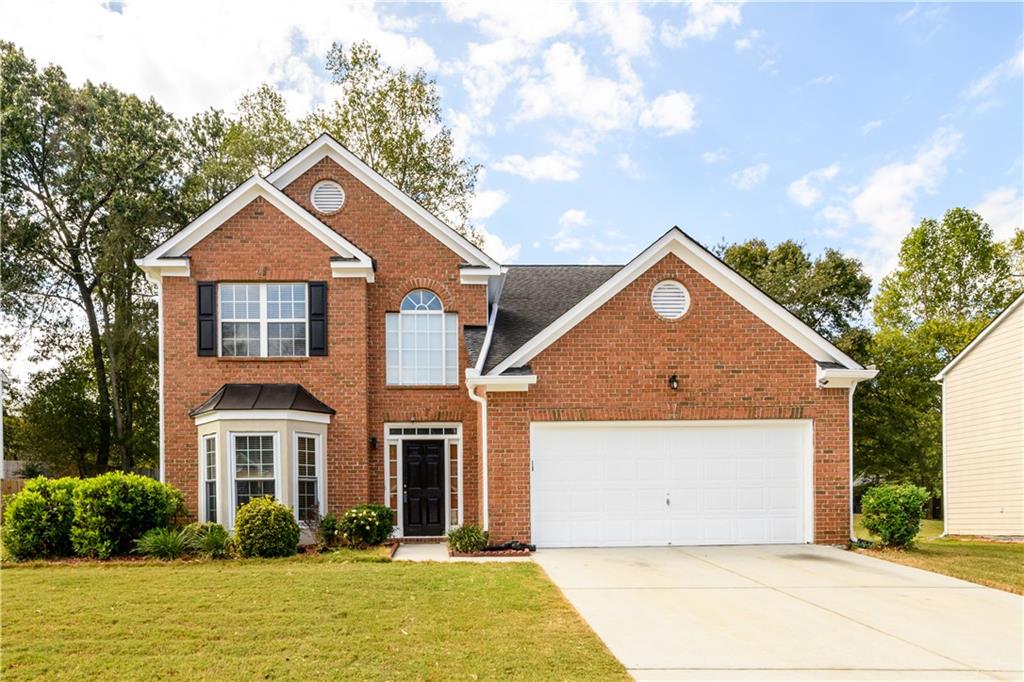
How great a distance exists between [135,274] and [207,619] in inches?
955

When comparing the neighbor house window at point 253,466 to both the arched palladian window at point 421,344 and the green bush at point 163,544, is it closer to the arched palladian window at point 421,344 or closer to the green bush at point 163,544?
the green bush at point 163,544

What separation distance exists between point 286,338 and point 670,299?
305 inches

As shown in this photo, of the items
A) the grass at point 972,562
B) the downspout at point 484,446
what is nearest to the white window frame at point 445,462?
the downspout at point 484,446

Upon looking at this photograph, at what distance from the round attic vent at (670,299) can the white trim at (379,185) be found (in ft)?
12.6

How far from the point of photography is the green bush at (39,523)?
42.8 ft

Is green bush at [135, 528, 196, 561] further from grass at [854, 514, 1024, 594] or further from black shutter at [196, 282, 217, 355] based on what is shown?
grass at [854, 514, 1024, 594]

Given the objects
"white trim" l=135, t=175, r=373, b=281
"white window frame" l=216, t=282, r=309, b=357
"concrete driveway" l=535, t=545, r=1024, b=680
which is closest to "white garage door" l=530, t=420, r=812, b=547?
"concrete driveway" l=535, t=545, r=1024, b=680

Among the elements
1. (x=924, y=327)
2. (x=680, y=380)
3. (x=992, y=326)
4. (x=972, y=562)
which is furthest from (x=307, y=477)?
(x=924, y=327)

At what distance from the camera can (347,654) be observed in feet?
22.9

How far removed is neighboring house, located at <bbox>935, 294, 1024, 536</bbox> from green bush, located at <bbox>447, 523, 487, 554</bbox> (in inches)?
584

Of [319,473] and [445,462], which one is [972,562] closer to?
[445,462]

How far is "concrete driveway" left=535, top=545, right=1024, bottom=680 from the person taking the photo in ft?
22.3

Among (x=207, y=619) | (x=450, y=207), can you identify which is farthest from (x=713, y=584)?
(x=450, y=207)

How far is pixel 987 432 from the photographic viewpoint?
21.2 meters
